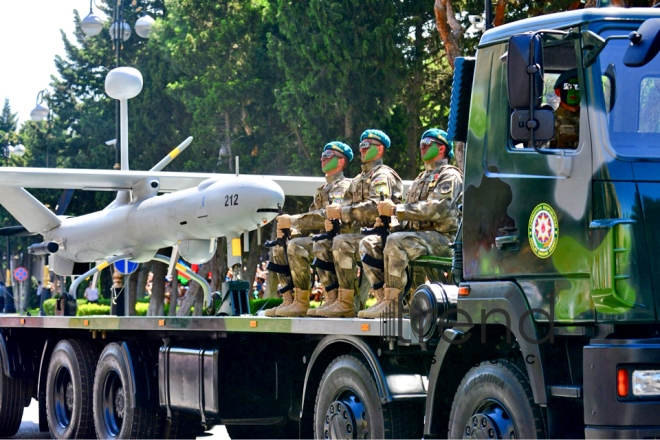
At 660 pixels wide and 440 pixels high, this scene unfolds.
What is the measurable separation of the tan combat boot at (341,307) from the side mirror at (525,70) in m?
3.66

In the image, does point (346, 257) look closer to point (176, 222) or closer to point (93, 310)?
point (176, 222)

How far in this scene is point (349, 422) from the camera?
7.38 meters

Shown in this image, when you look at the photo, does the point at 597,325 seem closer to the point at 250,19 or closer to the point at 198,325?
the point at 198,325

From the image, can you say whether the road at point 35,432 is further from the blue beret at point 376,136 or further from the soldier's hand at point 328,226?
the blue beret at point 376,136

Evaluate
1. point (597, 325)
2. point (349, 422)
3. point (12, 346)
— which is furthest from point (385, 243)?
point (12, 346)

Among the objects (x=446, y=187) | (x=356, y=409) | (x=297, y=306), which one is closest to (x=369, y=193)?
(x=446, y=187)

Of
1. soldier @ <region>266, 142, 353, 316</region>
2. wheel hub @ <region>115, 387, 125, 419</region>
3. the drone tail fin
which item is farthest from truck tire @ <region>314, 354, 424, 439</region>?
the drone tail fin

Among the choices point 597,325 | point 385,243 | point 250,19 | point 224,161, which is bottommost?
point 597,325

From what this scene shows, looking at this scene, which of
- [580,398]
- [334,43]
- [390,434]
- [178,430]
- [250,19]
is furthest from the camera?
[250,19]

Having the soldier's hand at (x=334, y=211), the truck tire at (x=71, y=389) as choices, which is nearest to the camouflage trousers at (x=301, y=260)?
the soldier's hand at (x=334, y=211)

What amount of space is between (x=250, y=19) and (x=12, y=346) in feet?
85.7

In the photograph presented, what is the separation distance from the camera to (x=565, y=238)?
562 centimetres

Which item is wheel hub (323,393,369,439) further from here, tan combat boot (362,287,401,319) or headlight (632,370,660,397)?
headlight (632,370,660,397)

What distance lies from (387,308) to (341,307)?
1218 mm
